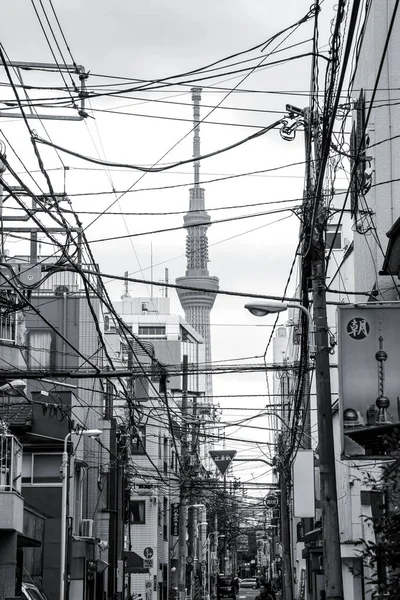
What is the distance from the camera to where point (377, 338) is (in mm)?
18906

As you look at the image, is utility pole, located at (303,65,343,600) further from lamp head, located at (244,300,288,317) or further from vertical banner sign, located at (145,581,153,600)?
vertical banner sign, located at (145,581,153,600)

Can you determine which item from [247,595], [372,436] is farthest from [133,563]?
[247,595]

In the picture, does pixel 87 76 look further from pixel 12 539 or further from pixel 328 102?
pixel 12 539

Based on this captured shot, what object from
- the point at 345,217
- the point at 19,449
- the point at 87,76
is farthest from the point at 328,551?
the point at 345,217

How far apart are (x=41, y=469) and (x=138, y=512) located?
23.4 m

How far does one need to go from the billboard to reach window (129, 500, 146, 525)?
150 feet

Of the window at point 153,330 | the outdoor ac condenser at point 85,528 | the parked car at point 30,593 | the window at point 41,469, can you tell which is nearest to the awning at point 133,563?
the outdoor ac condenser at point 85,528

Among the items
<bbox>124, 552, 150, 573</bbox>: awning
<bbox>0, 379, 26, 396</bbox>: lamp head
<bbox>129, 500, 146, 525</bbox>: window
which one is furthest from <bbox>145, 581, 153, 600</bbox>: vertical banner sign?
<bbox>0, 379, 26, 396</bbox>: lamp head

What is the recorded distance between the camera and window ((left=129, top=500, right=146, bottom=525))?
6281 centimetres

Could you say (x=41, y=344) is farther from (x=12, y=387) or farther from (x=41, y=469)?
(x=12, y=387)

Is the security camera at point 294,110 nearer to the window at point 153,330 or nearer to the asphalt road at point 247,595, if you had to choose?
the asphalt road at point 247,595

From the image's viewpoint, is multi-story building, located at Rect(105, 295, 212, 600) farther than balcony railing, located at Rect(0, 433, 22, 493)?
Yes

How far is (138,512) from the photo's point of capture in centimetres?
6288

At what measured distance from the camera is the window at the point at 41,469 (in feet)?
133
